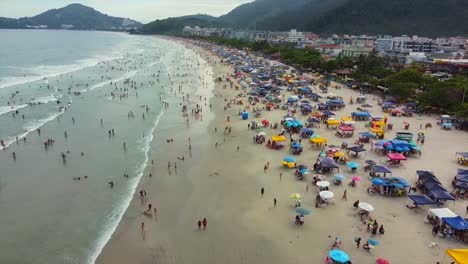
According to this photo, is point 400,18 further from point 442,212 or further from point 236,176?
point 442,212

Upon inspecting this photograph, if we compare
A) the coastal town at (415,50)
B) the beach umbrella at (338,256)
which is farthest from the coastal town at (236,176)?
the coastal town at (415,50)

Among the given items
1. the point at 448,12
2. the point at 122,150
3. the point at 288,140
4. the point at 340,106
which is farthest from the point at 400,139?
the point at 448,12

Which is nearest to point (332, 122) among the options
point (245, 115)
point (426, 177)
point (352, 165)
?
point (245, 115)

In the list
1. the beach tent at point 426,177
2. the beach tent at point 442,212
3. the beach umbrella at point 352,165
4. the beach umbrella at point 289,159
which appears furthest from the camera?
the beach umbrella at point 289,159

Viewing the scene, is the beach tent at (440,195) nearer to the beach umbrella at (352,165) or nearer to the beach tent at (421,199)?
the beach tent at (421,199)

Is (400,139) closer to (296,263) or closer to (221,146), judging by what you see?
(221,146)

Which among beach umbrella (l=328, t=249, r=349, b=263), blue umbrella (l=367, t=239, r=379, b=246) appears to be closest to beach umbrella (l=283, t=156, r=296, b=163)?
blue umbrella (l=367, t=239, r=379, b=246)

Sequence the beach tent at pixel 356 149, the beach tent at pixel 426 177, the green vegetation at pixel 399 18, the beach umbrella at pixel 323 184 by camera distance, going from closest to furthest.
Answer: the beach umbrella at pixel 323 184, the beach tent at pixel 426 177, the beach tent at pixel 356 149, the green vegetation at pixel 399 18
